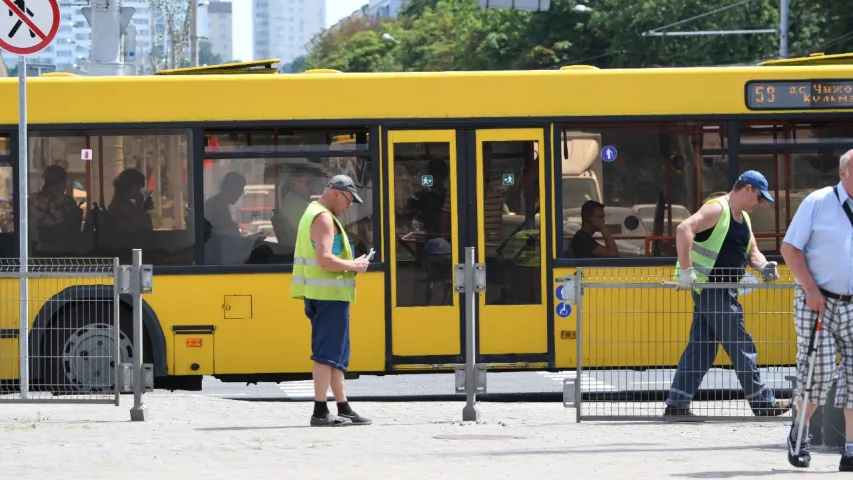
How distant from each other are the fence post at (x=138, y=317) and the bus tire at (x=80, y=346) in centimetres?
88

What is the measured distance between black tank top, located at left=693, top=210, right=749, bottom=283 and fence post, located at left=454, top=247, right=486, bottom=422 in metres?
1.59

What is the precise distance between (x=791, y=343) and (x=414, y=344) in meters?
3.38

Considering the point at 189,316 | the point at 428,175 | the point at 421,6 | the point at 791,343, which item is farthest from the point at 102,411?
the point at 421,6

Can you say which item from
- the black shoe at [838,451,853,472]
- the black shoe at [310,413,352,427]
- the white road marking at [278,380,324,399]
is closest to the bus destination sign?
the black shoe at [310,413,352,427]

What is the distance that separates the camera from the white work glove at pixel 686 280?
33.3ft

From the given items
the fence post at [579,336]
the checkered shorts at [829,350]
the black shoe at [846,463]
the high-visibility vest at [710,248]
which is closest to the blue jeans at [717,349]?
the high-visibility vest at [710,248]

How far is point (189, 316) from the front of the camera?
12469mm

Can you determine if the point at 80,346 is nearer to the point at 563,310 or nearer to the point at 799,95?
the point at 563,310

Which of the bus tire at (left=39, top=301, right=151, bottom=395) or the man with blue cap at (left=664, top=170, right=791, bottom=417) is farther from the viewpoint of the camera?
the bus tire at (left=39, top=301, right=151, bottom=395)

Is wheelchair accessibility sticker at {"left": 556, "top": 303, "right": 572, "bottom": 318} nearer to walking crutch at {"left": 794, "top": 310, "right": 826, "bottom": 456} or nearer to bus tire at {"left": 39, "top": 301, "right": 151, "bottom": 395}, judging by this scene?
bus tire at {"left": 39, "top": 301, "right": 151, "bottom": 395}

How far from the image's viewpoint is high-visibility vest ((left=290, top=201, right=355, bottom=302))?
1023 cm

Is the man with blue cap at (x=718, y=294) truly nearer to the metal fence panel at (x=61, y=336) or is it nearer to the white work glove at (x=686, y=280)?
the white work glove at (x=686, y=280)

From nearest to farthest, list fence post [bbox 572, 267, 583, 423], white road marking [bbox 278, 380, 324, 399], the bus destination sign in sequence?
fence post [bbox 572, 267, 583, 423] < the bus destination sign < white road marking [bbox 278, 380, 324, 399]

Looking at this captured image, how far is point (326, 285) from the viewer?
10.2 m
